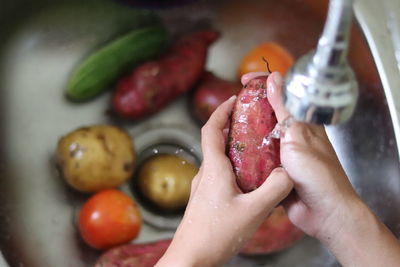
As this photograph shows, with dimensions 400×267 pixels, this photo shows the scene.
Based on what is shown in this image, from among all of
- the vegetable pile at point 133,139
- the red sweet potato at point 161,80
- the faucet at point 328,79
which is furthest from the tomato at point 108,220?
the faucet at point 328,79

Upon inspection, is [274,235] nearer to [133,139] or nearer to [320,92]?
[133,139]

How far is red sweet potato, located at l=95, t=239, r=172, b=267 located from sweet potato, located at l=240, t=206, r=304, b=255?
134mm

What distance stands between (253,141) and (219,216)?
10 centimetres

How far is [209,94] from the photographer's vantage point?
96 cm

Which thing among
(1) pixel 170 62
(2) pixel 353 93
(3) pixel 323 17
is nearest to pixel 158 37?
(1) pixel 170 62

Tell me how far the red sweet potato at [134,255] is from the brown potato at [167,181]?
3.5 inches

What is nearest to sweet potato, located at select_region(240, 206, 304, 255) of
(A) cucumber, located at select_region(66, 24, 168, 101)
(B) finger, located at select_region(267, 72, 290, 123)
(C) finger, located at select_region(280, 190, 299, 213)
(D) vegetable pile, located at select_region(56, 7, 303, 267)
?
(D) vegetable pile, located at select_region(56, 7, 303, 267)

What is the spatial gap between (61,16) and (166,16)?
19cm

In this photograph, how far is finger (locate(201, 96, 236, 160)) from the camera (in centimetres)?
66

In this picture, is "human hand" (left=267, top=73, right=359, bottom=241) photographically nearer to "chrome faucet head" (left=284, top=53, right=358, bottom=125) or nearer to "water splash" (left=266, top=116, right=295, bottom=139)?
"water splash" (left=266, top=116, right=295, bottom=139)

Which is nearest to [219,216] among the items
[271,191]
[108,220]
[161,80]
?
[271,191]

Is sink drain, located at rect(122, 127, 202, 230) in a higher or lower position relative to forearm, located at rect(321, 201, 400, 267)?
lower

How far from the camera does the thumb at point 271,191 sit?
0.61m

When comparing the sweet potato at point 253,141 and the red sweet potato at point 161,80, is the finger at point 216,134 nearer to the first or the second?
the sweet potato at point 253,141
